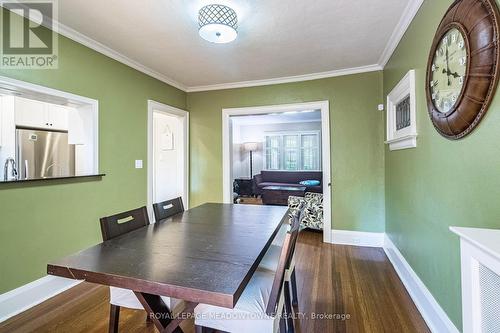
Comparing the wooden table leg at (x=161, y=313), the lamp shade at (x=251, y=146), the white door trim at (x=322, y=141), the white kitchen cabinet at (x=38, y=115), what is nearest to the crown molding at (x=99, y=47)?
the white kitchen cabinet at (x=38, y=115)

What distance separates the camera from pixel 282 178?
284 inches

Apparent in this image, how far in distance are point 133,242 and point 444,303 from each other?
79.0 inches

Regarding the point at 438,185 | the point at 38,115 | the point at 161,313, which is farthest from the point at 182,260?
the point at 38,115

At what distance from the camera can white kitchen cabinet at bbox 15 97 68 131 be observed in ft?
9.46

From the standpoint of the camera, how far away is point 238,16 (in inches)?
78.4

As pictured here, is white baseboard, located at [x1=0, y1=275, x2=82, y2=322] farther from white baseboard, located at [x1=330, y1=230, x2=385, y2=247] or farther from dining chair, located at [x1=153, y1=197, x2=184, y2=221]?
white baseboard, located at [x1=330, y1=230, x2=385, y2=247]

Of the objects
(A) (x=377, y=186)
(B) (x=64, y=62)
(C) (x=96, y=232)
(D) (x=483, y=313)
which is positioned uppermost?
(B) (x=64, y=62)

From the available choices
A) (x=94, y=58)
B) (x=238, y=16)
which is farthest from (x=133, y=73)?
(x=238, y=16)

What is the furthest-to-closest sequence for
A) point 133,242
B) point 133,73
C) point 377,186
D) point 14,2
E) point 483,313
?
point 377,186 < point 133,73 < point 14,2 < point 133,242 < point 483,313

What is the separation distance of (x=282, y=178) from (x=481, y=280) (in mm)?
6457

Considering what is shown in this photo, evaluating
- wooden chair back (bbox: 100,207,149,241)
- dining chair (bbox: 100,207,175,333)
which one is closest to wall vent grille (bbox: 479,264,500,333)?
dining chair (bbox: 100,207,175,333)

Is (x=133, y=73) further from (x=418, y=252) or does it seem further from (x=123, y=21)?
(x=418, y=252)

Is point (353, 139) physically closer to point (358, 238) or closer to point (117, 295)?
point (358, 238)

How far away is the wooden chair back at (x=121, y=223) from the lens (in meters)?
1.40
